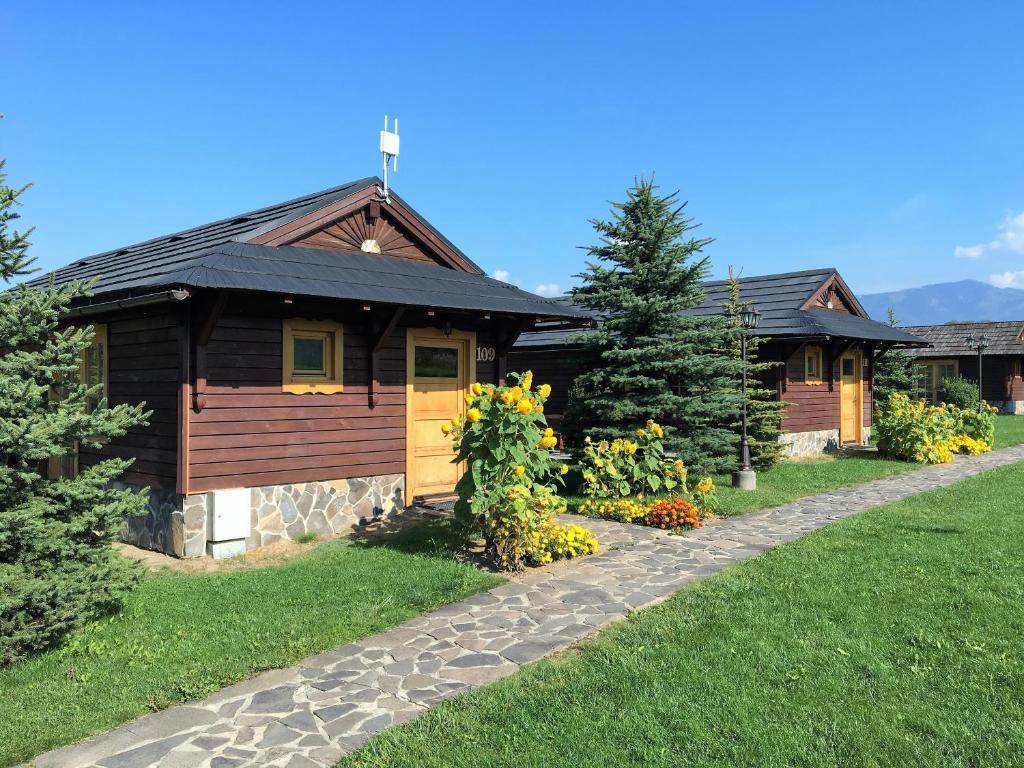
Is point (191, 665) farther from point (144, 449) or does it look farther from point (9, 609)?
point (144, 449)

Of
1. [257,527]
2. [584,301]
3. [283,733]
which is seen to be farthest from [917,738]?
[584,301]

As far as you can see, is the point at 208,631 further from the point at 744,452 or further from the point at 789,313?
the point at 789,313

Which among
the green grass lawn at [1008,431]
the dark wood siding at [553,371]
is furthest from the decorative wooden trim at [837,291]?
the dark wood siding at [553,371]

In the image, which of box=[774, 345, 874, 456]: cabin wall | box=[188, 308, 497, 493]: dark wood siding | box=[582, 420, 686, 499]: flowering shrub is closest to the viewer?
box=[188, 308, 497, 493]: dark wood siding

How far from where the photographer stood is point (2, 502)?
527 centimetres

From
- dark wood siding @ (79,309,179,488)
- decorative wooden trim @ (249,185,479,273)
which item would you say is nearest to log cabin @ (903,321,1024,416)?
decorative wooden trim @ (249,185,479,273)

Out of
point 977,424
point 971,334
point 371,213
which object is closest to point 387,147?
point 371,213

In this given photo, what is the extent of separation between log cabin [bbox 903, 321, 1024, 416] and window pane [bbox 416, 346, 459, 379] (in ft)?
97.8

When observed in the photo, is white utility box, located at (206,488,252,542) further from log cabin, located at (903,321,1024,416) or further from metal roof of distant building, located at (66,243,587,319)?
log cabin, located at (903,321,1024,416)

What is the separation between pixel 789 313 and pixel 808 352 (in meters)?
1.65

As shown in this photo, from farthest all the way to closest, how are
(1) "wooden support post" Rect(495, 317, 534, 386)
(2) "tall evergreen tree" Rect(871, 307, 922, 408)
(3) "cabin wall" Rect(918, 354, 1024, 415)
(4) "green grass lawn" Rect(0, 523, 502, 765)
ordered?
(3) "cabin wall" Rect(918, 354, 1024, 415), (2) "tall evergreen tree" Rect(871, 307, 922, 408), (1) "wooden support post" Rect(495, 317, 534, 386), (4) "green grass lawn" Rect(0, 523, 502, 765)

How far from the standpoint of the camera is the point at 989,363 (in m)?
34.9

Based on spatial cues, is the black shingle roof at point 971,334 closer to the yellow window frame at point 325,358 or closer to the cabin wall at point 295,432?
the cabin wall at point 295,432

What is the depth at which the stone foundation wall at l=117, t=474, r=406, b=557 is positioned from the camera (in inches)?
324
